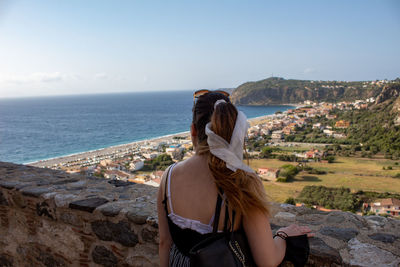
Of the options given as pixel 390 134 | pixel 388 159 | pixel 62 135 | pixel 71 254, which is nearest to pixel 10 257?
pixel 71 254

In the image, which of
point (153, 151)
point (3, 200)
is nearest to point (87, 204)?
point (3, 200)

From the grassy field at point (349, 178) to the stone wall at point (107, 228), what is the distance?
11.9 metres

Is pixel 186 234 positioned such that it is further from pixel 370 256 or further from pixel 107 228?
pixel 107 228

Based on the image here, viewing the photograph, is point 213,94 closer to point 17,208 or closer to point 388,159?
point 17,208

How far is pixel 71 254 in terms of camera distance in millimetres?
1883

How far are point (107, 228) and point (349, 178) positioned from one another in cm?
1986

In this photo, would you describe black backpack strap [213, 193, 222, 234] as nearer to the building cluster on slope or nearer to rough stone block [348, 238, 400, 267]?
rough stone block [348, 238, 400, 267]

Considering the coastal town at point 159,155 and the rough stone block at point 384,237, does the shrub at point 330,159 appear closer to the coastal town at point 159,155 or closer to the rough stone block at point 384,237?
the coastal town at point 159,155

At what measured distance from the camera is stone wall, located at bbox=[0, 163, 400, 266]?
1268 mm

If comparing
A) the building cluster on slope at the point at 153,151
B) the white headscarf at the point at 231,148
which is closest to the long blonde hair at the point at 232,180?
the white headscarf at the point at 231,148

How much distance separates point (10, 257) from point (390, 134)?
29189mm

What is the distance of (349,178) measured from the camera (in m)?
18.4

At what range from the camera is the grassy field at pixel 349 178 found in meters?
15.1

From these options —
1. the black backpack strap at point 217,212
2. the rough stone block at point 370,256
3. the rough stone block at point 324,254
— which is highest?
the black backpack strap at point 217,212
